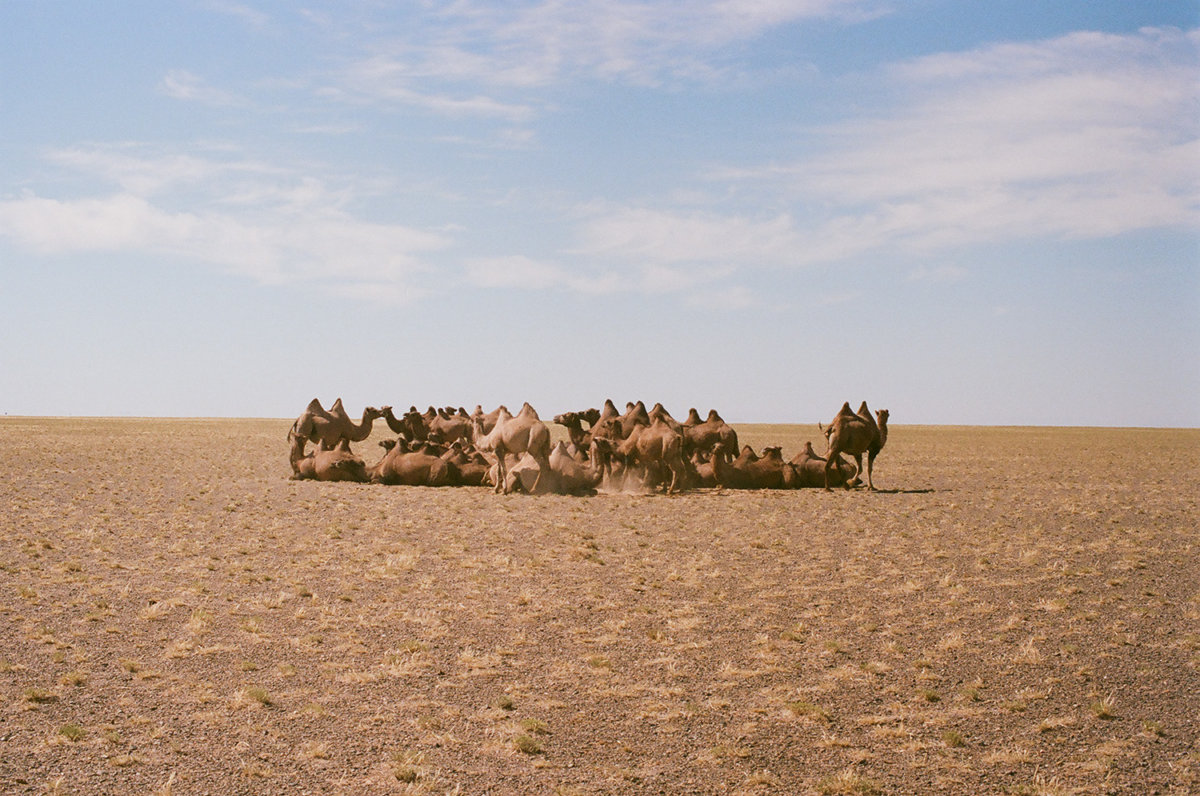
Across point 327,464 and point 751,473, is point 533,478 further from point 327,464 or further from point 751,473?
point 327,464

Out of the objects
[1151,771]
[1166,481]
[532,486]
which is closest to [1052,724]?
[1151,771]

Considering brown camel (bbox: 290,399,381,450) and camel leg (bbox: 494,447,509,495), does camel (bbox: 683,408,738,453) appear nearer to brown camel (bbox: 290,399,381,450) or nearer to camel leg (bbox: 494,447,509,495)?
camel leg (bbox: 494,447,509,495)

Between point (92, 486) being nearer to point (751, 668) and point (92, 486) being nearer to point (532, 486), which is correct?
point (532, 486)

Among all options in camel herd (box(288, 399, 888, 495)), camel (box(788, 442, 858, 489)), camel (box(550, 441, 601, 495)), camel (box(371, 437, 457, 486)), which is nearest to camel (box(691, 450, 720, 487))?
camel herd (box(288, 399, 888, 495))

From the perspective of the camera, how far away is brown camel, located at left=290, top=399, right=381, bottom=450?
2899cm

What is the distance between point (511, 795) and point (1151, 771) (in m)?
4.80

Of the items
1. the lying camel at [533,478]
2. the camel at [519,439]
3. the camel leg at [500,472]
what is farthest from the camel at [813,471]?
the camel leg at [500,472]

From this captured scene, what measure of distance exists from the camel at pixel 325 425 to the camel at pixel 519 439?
6.15 metres

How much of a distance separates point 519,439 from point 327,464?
701cm

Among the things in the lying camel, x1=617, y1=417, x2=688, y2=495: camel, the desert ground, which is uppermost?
x1=617, y1=417, x2=688, y2=495: camel

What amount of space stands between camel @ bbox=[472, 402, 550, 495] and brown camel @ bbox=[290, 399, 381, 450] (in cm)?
615

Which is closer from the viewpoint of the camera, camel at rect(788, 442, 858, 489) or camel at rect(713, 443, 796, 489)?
camel at rect(713, 443, 796, 489)

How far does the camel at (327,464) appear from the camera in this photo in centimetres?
2773

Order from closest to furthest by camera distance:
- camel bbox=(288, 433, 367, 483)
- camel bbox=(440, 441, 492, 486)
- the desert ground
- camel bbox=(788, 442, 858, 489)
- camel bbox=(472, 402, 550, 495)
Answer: the desert ground → camel bbox=(472, 402, 550, 495) → camel bbox=(440, 441, 492, 486) → camel bbox=(788, 442, 858, 489) → camel bbox=(288, 433, 367, 483)
